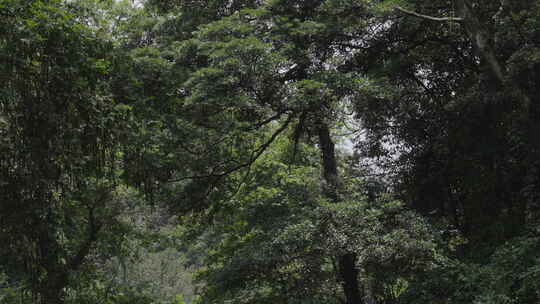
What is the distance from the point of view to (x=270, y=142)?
32.2ft

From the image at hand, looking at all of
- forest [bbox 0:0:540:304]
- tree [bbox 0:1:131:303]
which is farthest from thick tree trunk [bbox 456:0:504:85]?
tree [bbox 0:1:131:303]

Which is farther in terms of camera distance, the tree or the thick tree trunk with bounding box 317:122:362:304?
the thick tree trunk with bounding box 317:122:362:304

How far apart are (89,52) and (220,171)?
462 cm

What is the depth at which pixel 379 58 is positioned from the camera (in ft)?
34.9

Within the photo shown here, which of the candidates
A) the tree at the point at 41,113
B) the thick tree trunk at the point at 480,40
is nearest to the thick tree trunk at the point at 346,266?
the thick tree trunk at the point at 480,40

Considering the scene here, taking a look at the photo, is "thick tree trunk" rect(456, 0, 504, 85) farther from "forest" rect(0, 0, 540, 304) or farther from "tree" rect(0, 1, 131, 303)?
"tree" rect(0, 1, 131, 303)

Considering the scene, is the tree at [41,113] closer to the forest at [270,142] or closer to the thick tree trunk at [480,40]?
the forest at [270,142]

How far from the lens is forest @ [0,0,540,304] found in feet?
16.5

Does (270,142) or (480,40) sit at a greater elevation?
(480,40)

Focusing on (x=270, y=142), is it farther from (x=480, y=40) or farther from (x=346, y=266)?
(x=480, y=40)

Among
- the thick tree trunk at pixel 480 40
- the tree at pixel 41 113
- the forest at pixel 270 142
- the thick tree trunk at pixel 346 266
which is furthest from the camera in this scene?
the thick tree trunk at pixel 346 266

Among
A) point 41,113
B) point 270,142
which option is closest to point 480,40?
point 270,142

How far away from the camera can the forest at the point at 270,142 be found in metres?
5.03

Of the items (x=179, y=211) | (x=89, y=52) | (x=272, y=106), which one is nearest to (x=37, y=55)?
(x=89, y=52)
